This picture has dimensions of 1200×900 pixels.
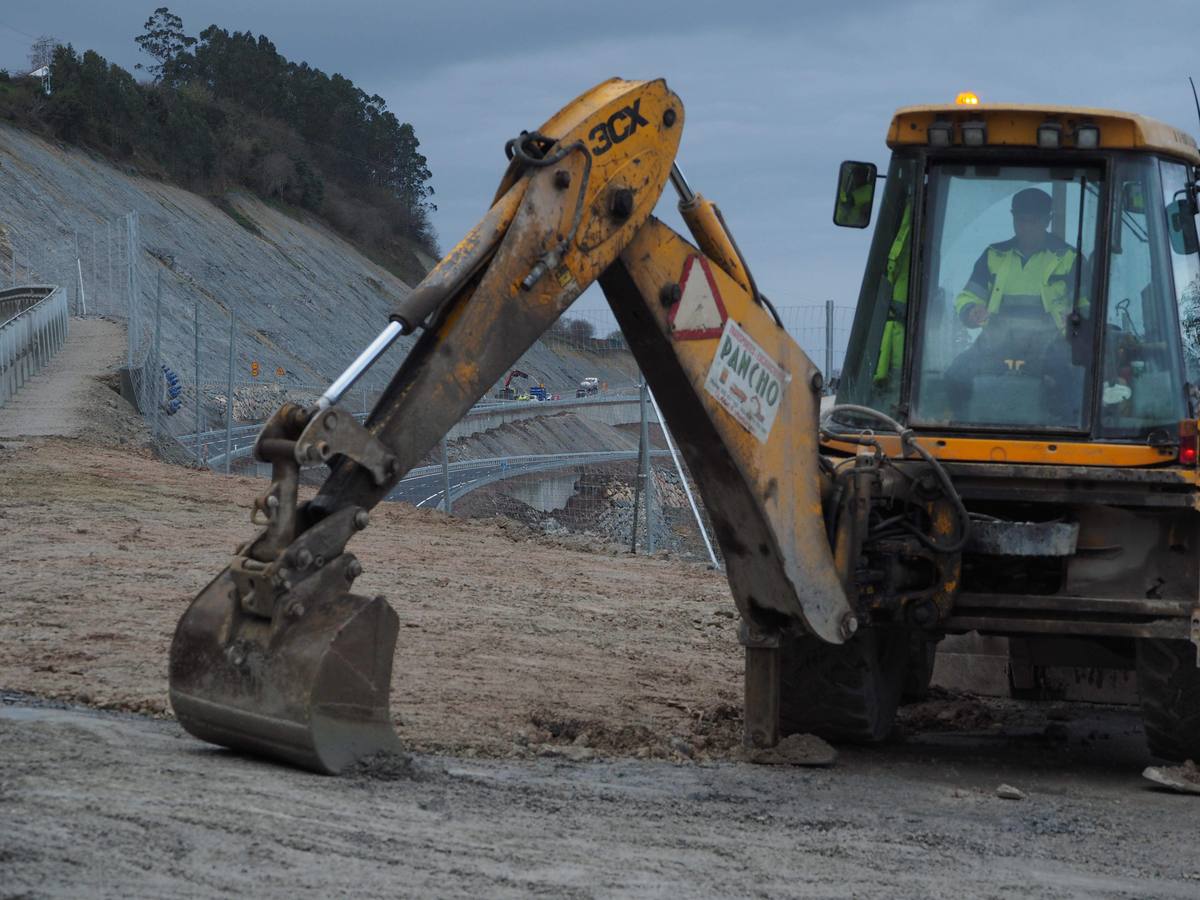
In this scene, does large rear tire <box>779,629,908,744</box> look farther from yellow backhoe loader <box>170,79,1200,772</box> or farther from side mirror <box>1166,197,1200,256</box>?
side mirror <box>1166,197,1200,256</box>

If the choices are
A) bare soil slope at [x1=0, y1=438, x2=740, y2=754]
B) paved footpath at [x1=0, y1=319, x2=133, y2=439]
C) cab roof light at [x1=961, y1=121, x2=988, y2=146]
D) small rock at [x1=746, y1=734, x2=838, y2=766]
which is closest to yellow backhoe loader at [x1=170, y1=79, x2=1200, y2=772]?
cab roof light at [x1=961, y1=121, x2=988, y2=146]

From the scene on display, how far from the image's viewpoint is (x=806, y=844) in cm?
572

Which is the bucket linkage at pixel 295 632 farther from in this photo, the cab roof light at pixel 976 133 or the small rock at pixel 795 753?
the cab roof light at pixel 976 133

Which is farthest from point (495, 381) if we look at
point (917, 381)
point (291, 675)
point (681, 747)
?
point (681, 747)

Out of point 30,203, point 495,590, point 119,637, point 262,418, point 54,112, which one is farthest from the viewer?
point 54,112

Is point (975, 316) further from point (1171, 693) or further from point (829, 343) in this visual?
point (829, 343)

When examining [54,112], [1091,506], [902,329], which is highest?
[54,112]

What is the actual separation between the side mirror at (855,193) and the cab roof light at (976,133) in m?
0.50

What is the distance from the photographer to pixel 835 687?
7.73 meters

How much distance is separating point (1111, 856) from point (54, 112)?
221ft

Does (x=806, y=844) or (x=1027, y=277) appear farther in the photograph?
(x=1027, y=277)

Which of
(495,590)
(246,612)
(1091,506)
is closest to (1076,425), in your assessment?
(1091,506)

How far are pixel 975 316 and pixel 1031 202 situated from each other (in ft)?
1.88

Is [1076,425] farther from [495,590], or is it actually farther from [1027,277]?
[495,590]
